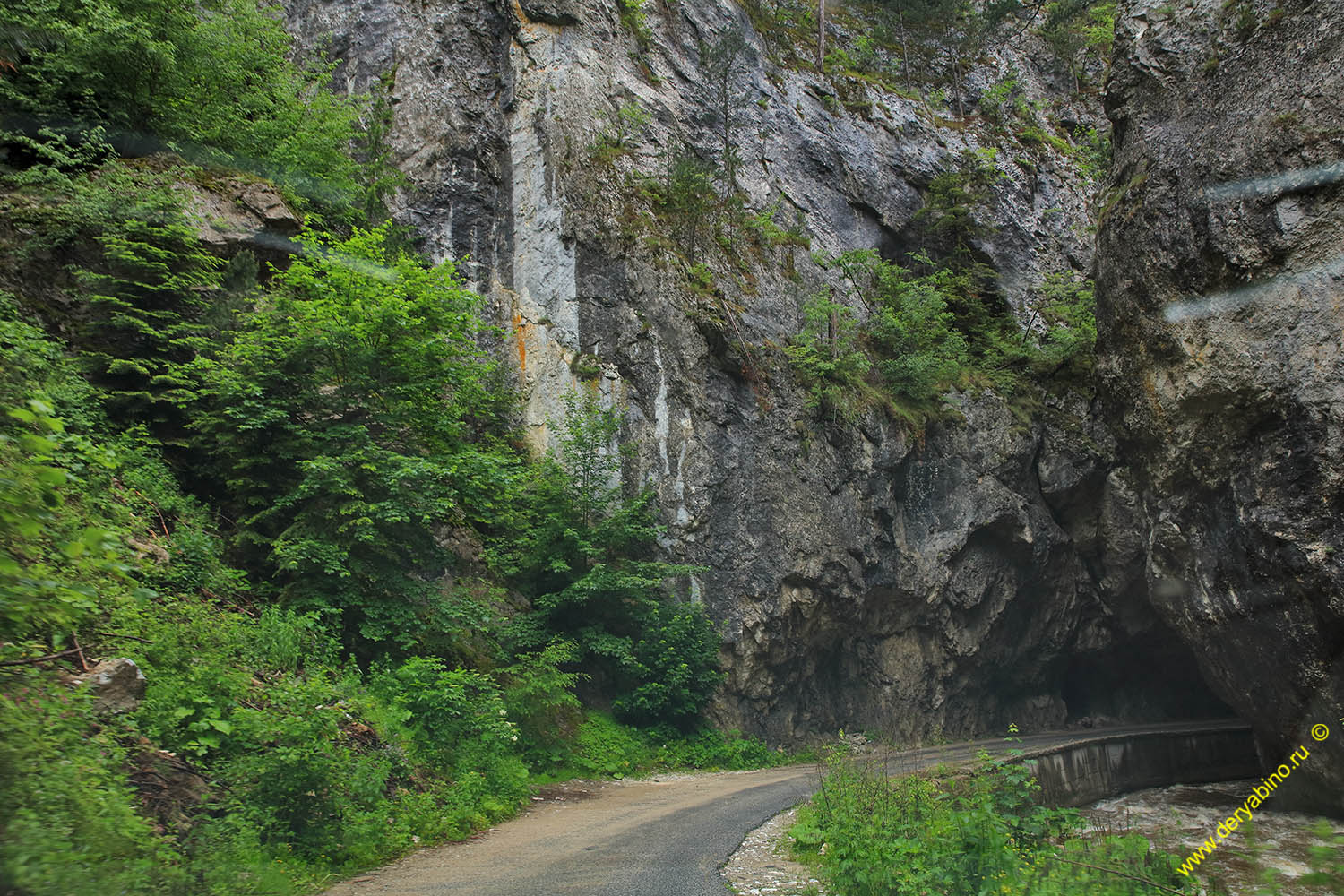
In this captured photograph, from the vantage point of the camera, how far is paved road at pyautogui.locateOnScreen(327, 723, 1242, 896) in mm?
5637

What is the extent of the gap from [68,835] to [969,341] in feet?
82.7

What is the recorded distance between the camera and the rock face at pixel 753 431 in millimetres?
18203

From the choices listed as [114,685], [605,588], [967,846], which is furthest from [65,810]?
[605,588]

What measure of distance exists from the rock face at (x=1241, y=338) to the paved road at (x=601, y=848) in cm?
730

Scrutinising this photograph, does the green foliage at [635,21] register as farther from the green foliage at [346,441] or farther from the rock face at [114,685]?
the rock face at [114,685]

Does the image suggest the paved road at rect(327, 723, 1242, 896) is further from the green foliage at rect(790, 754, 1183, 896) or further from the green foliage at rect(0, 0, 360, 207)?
the green foliage at rect(0, 0, 360, 207)

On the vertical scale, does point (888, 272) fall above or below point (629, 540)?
above

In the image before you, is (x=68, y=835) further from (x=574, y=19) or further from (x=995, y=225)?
(x=995, y=225)

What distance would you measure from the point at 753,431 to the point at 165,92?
530 inches

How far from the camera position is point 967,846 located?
5.03m

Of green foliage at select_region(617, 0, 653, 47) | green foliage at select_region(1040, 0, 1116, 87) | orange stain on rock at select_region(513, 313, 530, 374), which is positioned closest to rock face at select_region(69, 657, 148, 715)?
orange stain on rock at select_region(513, 313, 530, 374)

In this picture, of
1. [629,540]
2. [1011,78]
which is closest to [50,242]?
[629,540]

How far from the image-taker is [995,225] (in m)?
26.5

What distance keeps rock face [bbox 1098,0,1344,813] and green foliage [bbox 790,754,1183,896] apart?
28.7ft
